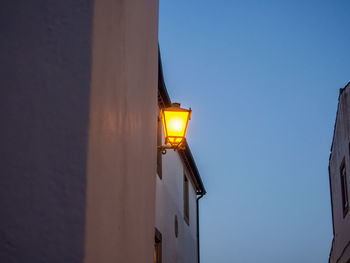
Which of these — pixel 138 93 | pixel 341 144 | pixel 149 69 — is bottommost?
pixel 138 93

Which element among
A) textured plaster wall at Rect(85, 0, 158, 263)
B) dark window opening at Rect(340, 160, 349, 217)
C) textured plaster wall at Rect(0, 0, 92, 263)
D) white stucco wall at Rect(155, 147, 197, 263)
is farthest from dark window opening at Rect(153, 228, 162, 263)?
textured plaster wall at Rect(0, 0, 92, 263)

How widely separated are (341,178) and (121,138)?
13468 mm

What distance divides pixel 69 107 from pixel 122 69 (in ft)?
2.98

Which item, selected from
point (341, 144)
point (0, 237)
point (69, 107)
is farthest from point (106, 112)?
point (341, 144)

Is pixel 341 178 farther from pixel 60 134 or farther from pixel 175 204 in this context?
pixel 60 134

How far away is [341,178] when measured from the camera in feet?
51.9

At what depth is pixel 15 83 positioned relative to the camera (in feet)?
8.46

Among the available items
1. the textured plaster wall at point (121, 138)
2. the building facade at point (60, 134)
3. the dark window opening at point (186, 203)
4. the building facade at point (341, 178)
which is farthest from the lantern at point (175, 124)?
the dark window opening at point (186, 203)

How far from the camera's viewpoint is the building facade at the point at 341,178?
1429 cm

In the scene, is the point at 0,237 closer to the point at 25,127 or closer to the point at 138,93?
the point at 25,127

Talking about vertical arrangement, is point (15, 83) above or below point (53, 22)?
below

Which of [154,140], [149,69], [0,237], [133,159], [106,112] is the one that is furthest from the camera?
[154,140]

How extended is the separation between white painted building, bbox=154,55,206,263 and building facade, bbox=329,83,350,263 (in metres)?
4.49

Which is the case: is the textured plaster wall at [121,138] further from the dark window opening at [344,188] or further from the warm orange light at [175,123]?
the dark window opening at [344,188]
